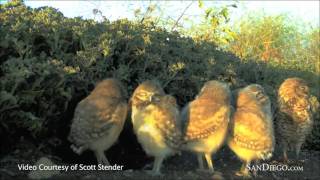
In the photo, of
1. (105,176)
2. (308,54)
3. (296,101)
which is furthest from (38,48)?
(308,54)

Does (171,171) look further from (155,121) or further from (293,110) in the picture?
(293,110)

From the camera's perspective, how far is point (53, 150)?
15.6 ft

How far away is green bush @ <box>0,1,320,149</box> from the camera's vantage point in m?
4.17

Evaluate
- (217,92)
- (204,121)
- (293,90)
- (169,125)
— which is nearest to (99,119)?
(169,125)

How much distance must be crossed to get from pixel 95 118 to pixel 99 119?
0.11 feet

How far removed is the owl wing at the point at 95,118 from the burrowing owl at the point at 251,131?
102cm

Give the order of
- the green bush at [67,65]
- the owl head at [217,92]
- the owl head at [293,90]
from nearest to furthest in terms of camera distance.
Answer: the green bush at [67,65] → the owl head at [217,92] → the owl head at [293,90]

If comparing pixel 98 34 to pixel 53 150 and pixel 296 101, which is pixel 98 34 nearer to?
pixel 53 150

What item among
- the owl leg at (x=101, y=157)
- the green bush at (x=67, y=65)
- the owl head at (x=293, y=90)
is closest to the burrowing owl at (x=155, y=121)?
the owl leg at (x=101, y=157)

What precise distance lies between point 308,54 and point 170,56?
911cm

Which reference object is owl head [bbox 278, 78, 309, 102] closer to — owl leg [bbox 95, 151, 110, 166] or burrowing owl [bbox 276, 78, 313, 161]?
burrowing owl [bbox 276, 78, 313, 161]

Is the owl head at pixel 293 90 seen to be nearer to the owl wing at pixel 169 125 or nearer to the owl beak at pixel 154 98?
the owl wing at pixel 169 125

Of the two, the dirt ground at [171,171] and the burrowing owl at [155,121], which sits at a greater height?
the burrowing owl at [155,121]

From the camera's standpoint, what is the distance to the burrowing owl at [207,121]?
4176 millimetres
